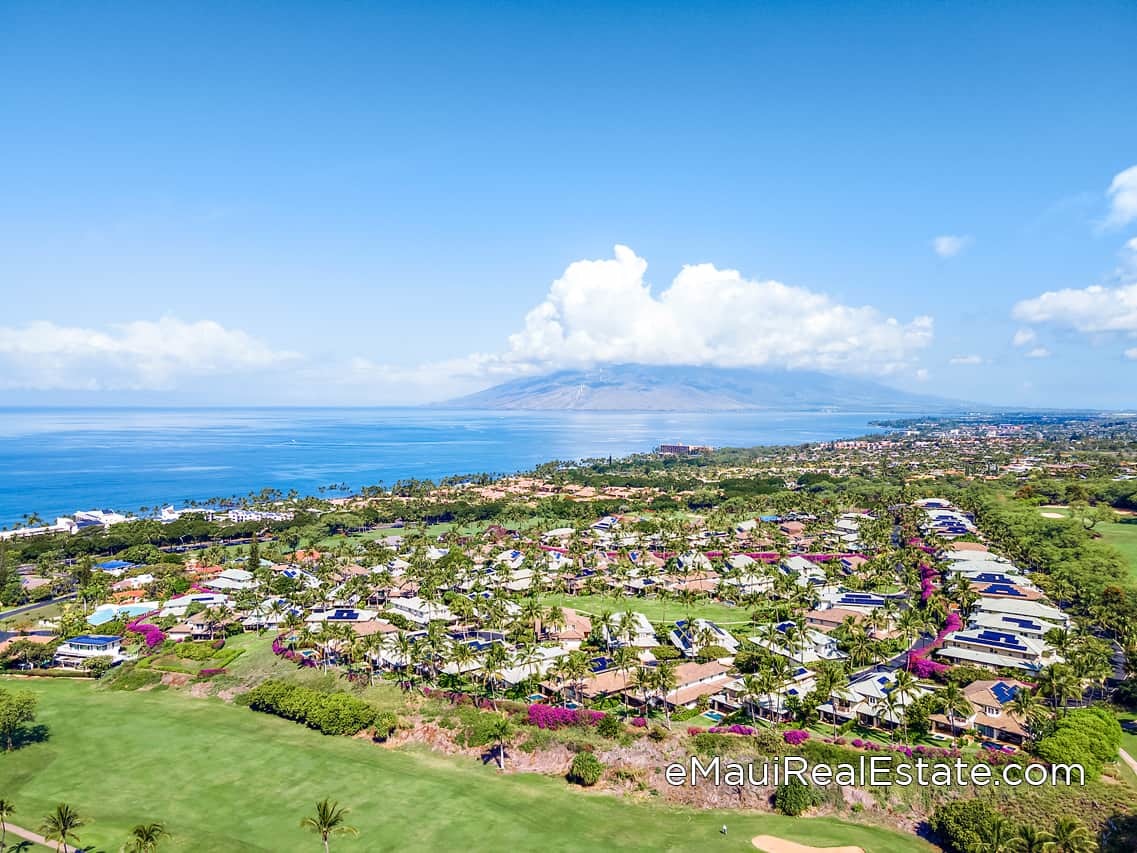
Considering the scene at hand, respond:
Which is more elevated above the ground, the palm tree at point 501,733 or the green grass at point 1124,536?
the green grass at point 1124,536

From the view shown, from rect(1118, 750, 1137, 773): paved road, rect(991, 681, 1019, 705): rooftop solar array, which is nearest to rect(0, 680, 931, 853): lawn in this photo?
rect(1118, 750, 1137, 773): paved road

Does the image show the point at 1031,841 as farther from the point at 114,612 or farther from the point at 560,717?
the point at 114,612

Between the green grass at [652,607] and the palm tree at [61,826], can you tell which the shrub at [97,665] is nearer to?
the palm tree at [61,826]

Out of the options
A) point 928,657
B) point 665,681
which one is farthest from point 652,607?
point 665,681

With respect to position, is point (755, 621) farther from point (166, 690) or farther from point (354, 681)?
point (166, 690)

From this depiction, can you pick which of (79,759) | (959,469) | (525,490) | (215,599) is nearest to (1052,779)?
(79,759)

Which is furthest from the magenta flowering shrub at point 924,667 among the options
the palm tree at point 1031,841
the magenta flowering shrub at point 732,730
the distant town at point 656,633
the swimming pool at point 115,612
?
the swimming pool at point 115,612
